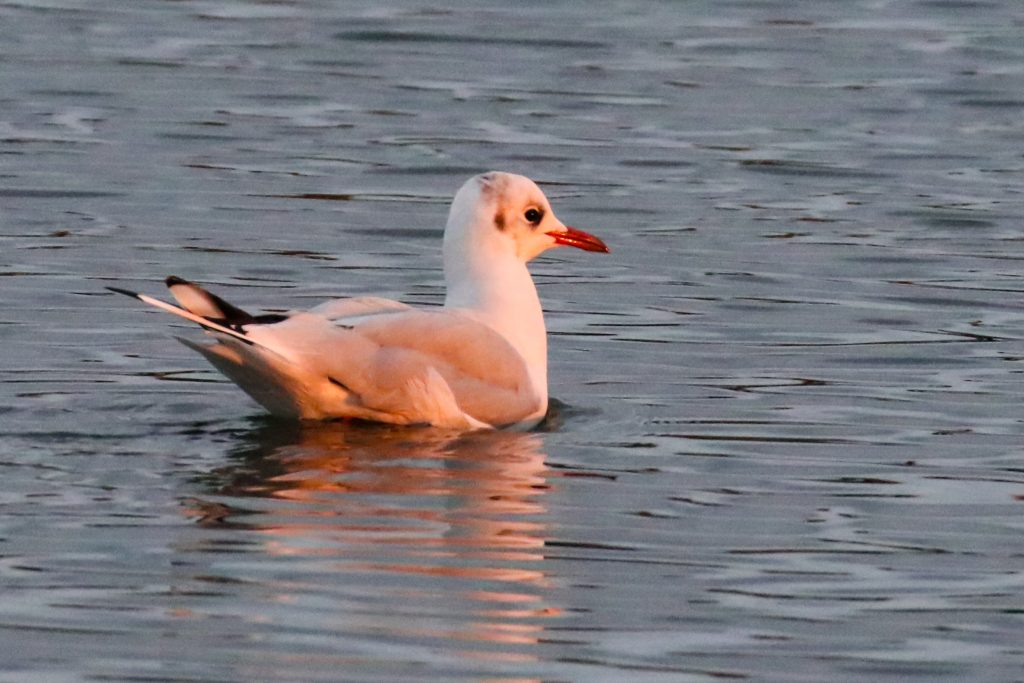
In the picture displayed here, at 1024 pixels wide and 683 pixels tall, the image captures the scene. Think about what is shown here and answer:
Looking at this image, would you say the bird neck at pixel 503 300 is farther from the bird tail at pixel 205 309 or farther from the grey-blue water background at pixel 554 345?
the bird tail at pixel 205 309

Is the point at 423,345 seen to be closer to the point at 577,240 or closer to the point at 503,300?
the point at 503,300

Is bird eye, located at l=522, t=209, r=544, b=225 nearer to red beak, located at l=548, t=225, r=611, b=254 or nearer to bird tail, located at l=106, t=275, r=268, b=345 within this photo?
red beak, located at l=548, t=225, r=611, b=254

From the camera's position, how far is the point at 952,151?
18250 millimetres

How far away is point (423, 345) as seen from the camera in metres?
10.2

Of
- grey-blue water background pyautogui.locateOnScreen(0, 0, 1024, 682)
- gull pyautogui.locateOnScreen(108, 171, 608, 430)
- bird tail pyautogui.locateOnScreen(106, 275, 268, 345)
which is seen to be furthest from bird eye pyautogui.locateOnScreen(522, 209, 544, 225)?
bird tail pyautogui.locateOnScreen(106, 275, 268, 345)

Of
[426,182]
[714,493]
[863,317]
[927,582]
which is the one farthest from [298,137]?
[927,582]

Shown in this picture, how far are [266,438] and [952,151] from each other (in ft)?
30.6

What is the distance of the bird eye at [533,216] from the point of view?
11312mm

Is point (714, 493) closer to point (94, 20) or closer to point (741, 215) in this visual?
point (741, 215)

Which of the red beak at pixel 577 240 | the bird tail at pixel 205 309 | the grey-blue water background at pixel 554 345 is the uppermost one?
the bird tail at pixel 205 309

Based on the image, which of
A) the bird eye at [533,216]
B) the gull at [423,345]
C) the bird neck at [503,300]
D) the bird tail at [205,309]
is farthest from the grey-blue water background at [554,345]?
the bird eye at [533,216]

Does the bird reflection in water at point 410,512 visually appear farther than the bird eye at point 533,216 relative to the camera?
No

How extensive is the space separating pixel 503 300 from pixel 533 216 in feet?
1.69

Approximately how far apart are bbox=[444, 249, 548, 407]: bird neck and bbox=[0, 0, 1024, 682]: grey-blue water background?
0.36 metres
